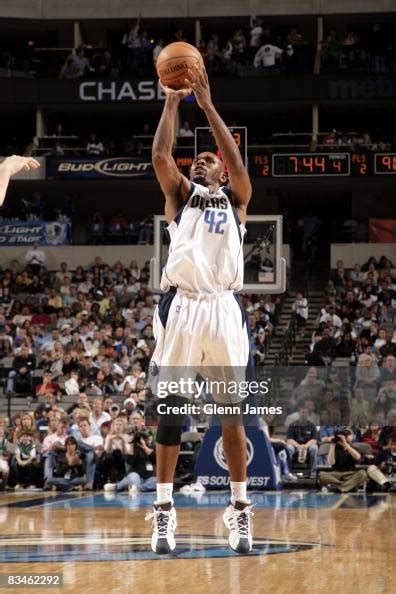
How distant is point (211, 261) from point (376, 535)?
16.8ft

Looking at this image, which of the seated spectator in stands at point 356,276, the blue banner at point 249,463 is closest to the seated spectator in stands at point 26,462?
the blue banner at point 249,463

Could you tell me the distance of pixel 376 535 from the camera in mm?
10914

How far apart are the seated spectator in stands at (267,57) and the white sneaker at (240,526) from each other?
2505cm

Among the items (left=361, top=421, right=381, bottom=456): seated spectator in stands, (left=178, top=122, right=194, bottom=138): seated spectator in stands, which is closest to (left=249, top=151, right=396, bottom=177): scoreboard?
(left=178, top=122, right=194, bottom=138): seated spectator in stands

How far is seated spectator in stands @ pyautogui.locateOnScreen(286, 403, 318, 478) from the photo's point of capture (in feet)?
53.5

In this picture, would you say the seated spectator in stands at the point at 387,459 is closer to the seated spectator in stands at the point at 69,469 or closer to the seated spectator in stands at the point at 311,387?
the seated spectator in stands at the point at 311,387

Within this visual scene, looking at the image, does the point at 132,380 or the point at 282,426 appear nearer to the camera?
the point at 282,426

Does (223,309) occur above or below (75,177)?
below

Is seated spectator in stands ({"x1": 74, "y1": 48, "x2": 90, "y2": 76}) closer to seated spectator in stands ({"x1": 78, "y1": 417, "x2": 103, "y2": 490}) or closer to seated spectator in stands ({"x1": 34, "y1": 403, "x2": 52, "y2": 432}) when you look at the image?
seated spectator in stands ({"x1": 34, "y1": 403, "x2": 52, "y2": 432})

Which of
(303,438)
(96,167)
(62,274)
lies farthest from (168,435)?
(96,167)

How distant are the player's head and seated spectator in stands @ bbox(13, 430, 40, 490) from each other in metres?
10.8

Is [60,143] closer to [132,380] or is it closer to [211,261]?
[132,380]

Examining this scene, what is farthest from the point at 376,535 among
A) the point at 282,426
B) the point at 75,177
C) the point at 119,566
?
the point at 75,177

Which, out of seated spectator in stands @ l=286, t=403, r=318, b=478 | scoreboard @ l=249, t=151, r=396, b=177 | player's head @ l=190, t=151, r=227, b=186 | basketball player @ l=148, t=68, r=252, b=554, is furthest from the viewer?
scoreboard @ l=249, t=151, r=396, b=177
